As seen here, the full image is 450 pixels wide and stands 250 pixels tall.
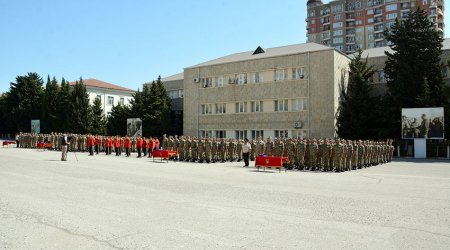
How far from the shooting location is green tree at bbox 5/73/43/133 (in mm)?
70750

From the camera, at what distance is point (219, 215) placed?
8.47 meters

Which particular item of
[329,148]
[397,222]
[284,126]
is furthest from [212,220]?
[284,126]

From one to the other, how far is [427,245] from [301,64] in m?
34.9

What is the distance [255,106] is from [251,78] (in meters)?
3.10

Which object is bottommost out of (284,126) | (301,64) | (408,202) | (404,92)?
(408,202)

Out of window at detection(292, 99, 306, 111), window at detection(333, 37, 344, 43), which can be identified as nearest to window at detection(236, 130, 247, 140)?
window at detection(292, 99, 306, 111)

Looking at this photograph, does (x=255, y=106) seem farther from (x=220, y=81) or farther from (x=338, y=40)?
(x=338, y=40)

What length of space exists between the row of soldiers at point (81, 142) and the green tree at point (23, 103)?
2680 centimetres

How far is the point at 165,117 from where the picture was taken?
4966 cm

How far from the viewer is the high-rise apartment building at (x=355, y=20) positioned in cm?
9394

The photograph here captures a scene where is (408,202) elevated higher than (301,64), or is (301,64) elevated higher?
(301,64)

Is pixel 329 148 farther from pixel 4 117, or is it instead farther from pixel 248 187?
pixel 4 117

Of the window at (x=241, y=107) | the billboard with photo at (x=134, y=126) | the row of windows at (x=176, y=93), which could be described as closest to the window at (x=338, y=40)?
the row of windows at (x=176, y=93)

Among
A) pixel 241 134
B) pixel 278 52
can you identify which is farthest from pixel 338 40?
pixel 241 134
